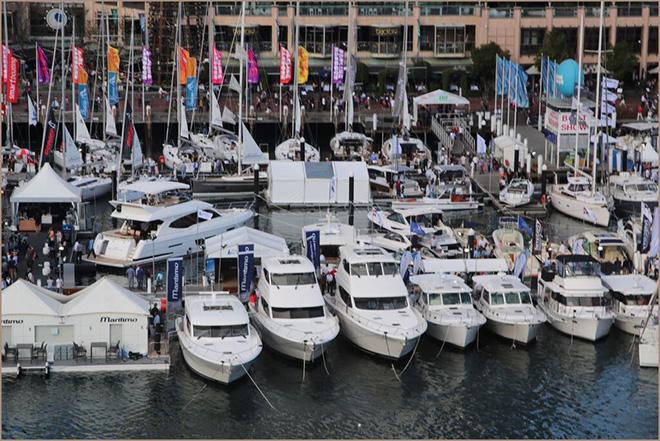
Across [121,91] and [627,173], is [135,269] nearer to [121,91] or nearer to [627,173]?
[627,173]

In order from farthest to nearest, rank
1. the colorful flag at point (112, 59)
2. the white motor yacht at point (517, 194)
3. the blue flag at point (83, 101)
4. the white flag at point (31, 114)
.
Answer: the white flag at point (31, 114), the blue flag at point (83, 101), the colorful flag at point (112, 59), the white motor yacht at point (517, 194)

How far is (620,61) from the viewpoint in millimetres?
101875

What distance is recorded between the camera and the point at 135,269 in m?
62.8

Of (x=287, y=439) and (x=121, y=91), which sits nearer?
(x=287, y=439)

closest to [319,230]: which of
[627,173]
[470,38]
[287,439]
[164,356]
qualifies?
[164,356]

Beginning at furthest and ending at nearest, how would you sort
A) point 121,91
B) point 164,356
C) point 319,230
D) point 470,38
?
1. point 470,38
2. point 121,91
3. point 319,230
4. point 164,356

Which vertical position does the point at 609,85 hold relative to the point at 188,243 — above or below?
above

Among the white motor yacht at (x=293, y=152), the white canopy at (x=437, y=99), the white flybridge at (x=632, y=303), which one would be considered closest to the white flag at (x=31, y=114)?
the white motor yacht at (x=293, y=152)

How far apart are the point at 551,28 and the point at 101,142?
34364 millimetres

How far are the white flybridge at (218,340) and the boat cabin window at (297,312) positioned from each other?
1.24 meters

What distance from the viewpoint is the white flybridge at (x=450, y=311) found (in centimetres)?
5438

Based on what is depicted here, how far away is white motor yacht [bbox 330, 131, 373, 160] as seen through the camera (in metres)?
88.2

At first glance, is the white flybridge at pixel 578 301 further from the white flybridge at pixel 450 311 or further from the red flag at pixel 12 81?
the red flag at pixel 12 81

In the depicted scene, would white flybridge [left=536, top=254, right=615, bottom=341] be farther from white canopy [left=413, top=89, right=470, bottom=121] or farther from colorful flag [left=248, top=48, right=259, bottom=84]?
white canopy [left=413, top=89, right=470, bottom=121]
